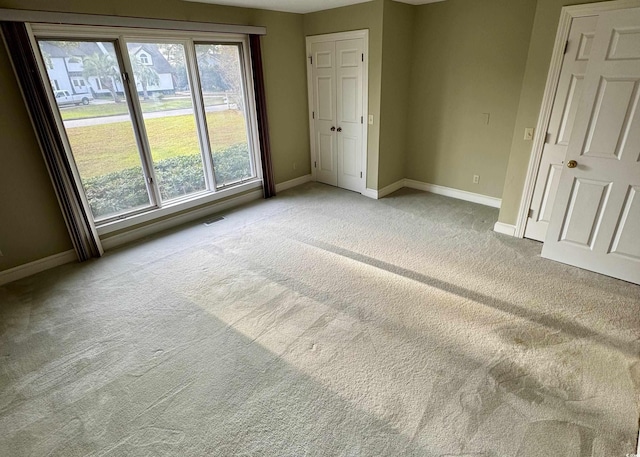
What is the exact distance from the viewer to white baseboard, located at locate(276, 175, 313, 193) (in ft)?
17.8

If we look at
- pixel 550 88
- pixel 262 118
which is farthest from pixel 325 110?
pixel 550 88

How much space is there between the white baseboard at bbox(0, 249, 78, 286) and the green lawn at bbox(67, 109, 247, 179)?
85 cm

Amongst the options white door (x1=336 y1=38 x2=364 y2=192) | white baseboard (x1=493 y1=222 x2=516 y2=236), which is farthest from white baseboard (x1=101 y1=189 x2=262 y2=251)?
white baseboard (x1=493 y1=222 x2=516 y2=236)

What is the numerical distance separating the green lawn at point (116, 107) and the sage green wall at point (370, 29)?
72.9 inches

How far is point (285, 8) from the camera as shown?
436cm

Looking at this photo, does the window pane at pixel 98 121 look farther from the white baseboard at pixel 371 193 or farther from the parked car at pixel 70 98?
the white baseboard at pixel 371 193

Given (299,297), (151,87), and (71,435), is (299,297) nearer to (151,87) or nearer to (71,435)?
(71,435)

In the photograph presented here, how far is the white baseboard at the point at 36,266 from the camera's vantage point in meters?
3.20

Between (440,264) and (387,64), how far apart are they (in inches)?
106

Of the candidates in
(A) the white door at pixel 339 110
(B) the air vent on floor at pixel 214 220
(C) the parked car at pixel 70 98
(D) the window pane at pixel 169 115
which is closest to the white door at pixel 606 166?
(A) the white door at pixel 339 110

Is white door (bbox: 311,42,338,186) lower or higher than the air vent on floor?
higher

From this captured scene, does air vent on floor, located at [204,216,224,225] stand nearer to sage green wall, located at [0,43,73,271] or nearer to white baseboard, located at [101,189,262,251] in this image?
white baseboard, located at [101,189,262,251]

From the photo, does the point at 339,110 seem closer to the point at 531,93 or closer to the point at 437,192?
the point at 437,192

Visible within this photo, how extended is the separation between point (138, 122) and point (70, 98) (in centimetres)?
62
